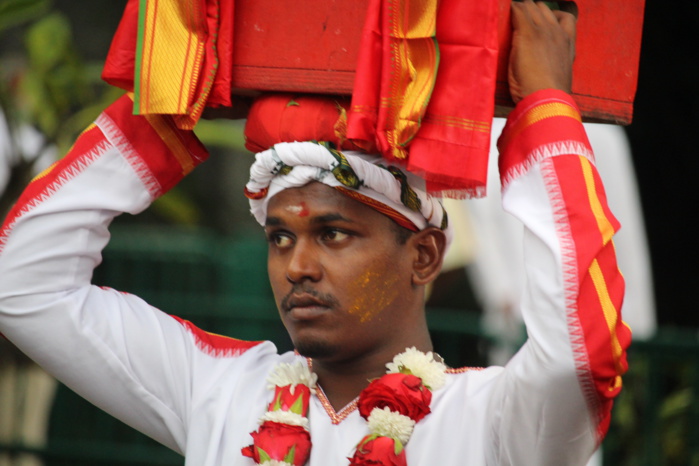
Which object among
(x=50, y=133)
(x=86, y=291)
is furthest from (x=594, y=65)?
(x=50, y=133)

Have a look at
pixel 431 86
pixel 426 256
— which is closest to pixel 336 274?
pixel 426 256

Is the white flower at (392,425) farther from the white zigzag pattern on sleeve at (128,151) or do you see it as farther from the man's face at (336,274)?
the white zigzag pattern on sleeve at (128,151)

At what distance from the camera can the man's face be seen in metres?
2.65

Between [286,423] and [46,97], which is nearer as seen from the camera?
[286,423]

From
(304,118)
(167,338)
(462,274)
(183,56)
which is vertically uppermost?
(183,56)

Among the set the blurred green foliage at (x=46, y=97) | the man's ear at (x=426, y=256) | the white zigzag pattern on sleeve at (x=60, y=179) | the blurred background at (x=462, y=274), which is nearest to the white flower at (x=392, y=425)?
the man's ear at (x=426, y=256)

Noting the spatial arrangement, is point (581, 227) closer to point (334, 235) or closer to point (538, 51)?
point (538, 51)

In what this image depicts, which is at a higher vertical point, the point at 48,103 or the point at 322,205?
the point at 48,103

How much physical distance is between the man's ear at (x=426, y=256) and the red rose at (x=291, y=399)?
0.44 meters

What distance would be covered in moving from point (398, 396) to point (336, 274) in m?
0.36

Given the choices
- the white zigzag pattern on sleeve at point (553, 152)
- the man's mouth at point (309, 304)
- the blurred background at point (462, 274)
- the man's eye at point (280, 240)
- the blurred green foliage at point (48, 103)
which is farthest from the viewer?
the blurred background at point (462, 274)

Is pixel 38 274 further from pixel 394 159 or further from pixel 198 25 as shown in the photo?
pixel 394 159

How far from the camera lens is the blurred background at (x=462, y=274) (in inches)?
218

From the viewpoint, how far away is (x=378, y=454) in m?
2.55
